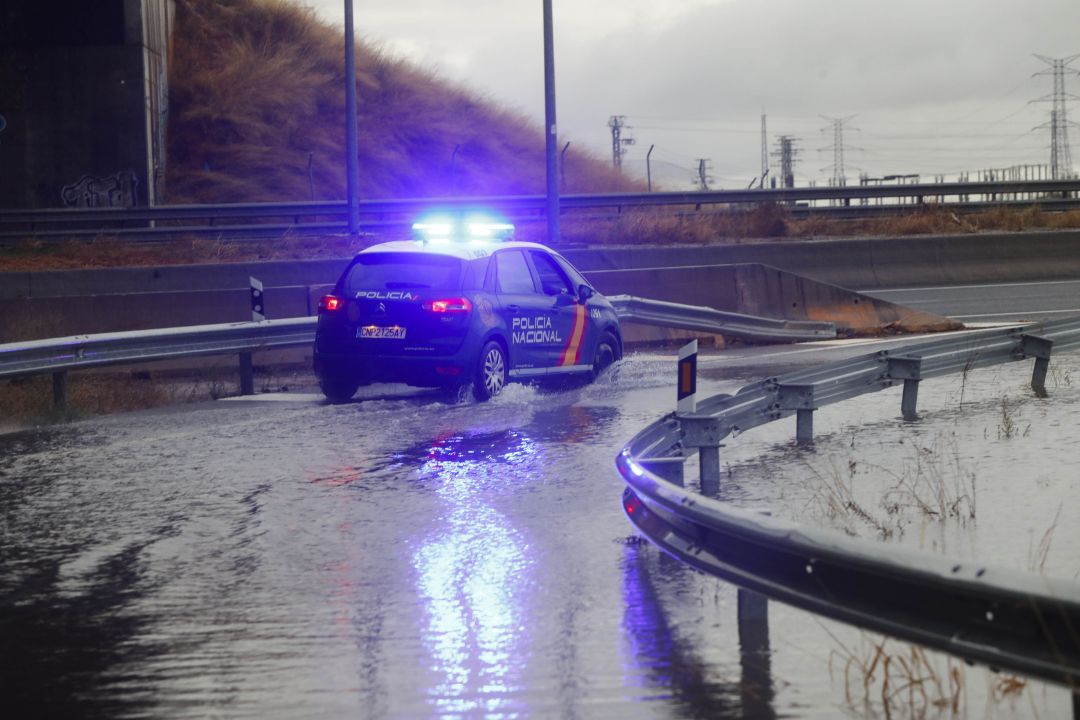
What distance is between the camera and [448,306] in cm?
1476

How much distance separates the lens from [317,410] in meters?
14.5

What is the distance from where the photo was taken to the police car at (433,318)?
48.3 feet

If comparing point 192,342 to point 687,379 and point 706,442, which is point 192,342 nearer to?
point 687,379

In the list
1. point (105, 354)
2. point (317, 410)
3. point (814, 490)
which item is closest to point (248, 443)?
point (317, 410)

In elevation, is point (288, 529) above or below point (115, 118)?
below

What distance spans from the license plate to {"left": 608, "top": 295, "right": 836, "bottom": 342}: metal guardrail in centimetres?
503

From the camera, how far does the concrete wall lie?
41719mm

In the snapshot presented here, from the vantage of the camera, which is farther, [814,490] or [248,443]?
[248,443]

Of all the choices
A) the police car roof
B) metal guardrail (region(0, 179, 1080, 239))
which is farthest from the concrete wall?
the police car roof

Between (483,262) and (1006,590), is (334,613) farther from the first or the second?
(483,262)

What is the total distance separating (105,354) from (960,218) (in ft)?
85.0

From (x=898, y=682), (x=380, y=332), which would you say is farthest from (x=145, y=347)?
(x=898, y=682)

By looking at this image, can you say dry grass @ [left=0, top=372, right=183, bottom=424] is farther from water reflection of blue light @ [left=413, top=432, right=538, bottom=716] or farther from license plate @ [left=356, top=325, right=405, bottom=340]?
water reflection of blue light @ [left=413, top=432, right=538, bottom=716]

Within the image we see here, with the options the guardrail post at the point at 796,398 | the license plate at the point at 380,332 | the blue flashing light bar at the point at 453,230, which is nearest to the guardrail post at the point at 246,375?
the license plate at the point at 380,332
